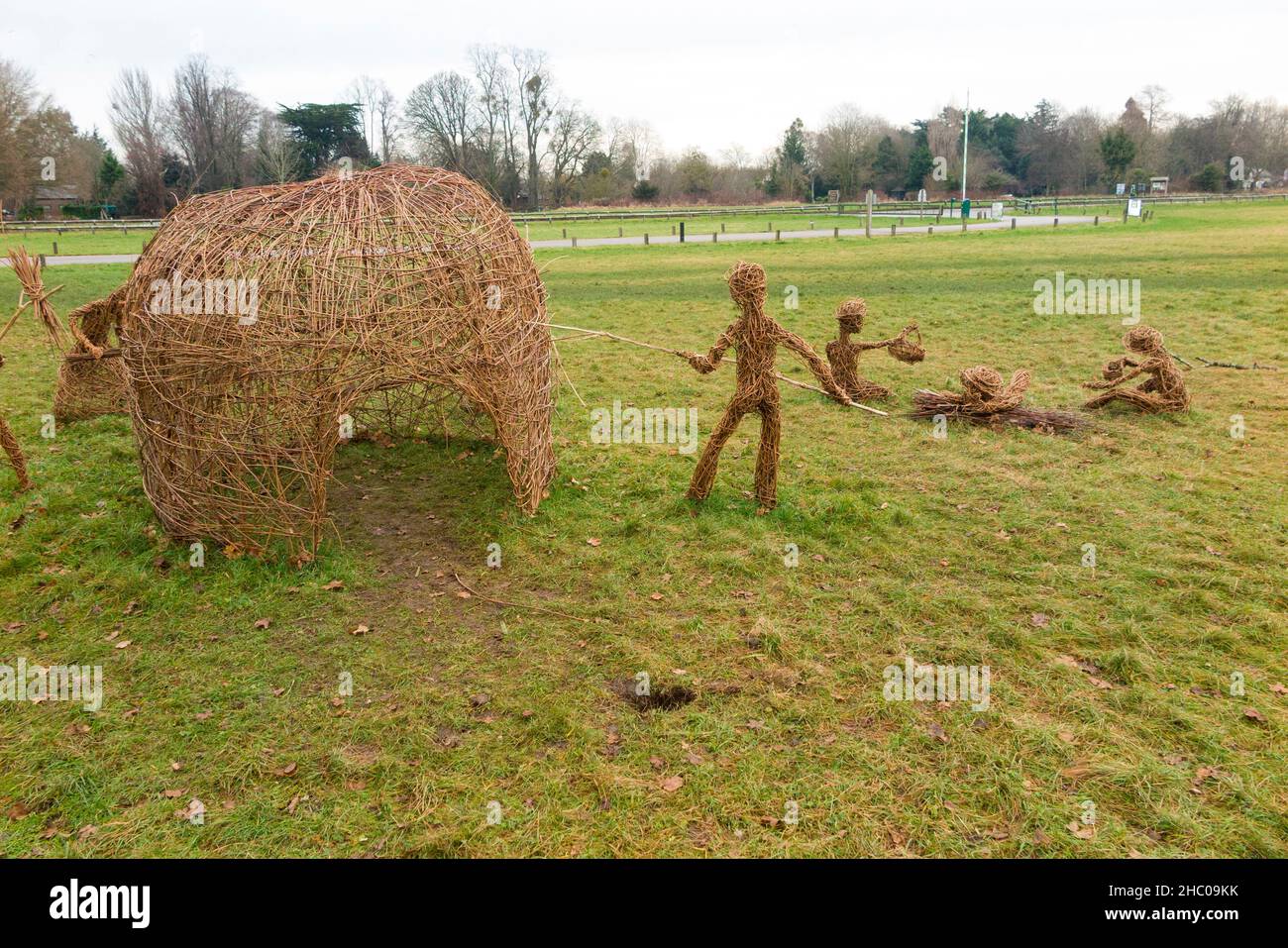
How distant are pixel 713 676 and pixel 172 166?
5962cm

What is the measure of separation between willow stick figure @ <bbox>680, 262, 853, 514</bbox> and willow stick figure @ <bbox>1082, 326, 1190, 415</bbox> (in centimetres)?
561

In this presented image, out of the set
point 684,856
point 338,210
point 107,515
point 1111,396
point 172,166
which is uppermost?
point 172,166

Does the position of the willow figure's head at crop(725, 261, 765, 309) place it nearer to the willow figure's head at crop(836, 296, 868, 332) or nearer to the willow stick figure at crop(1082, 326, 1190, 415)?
the willow figure's head at crop(836, 296, 868, 332)

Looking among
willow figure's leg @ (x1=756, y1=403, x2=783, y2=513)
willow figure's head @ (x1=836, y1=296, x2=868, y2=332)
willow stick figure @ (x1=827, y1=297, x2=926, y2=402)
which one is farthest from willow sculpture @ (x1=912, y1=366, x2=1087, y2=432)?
willow figure's leg @ (x1=756, y1=403, x2=783, y2=513)

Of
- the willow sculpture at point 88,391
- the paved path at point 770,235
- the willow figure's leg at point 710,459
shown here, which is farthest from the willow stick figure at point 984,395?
the paved path at point 770,235

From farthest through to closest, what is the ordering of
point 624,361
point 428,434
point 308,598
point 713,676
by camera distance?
point 624,361, point 428,434, point 308,598, point 713,676

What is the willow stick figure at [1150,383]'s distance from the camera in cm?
1071

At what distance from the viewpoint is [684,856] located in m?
4.14

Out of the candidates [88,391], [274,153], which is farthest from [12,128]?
[88,391]

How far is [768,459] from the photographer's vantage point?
8.06 meters

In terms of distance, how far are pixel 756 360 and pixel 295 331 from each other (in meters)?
4.01

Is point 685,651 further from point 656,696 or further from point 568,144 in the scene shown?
point 568,144

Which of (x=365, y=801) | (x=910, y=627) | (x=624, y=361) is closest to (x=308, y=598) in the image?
(x=365, y=801)

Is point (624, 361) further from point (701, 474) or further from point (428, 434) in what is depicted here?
point (701, 474)
